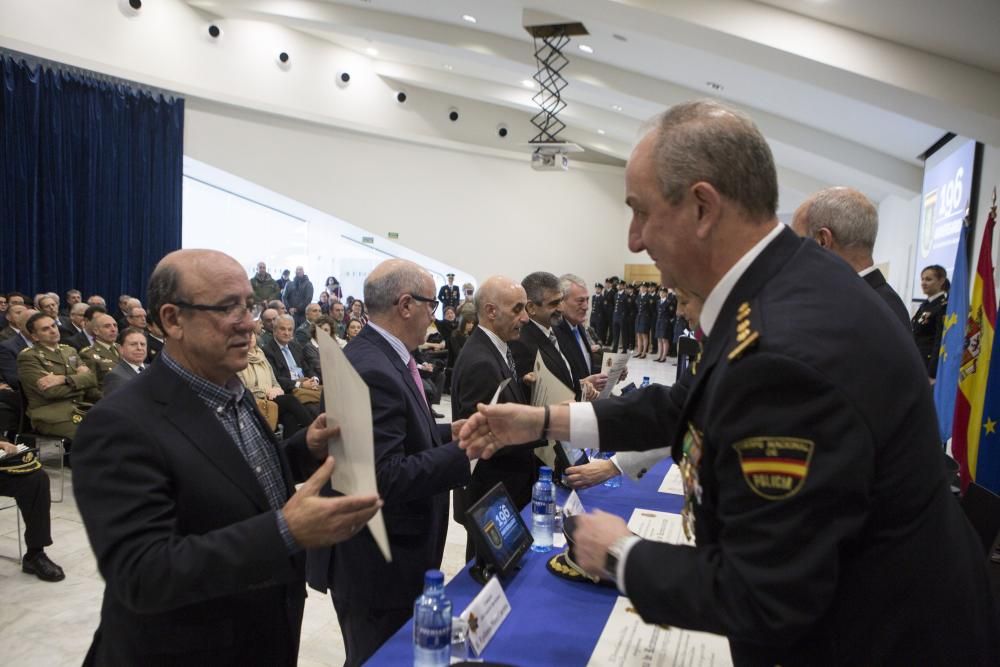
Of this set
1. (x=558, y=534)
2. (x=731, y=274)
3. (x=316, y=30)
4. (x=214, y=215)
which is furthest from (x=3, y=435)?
(x=316, y=30)

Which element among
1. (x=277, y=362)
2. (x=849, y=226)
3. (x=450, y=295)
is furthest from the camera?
(x=450, y=295)

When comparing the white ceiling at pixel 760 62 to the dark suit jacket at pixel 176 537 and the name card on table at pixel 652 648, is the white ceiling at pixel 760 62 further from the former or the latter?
the dark suit jacket at pixel 176 537

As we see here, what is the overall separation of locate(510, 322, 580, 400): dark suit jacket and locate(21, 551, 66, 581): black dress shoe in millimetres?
2706

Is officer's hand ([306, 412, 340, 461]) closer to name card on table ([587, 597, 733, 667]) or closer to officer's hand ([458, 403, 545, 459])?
officer's hand ([458, 403, 545, 459])

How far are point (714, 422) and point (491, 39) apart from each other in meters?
10.9

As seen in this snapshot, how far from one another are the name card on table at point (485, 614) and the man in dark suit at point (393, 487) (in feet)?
1.41

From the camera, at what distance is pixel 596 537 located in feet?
3.08

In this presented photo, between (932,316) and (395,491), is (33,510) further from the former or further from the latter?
(932,316)

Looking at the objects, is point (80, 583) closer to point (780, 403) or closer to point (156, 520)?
point (156, 520)

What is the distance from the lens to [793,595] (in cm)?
76

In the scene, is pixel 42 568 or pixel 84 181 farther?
pixel 84 181

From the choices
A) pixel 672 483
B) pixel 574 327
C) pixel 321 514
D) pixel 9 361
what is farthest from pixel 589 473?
pixel 9 361

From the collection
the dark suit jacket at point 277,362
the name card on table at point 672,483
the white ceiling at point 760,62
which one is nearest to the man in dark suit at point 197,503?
the white ceiling at point 760,62

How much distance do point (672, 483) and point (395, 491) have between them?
1.42 metres
